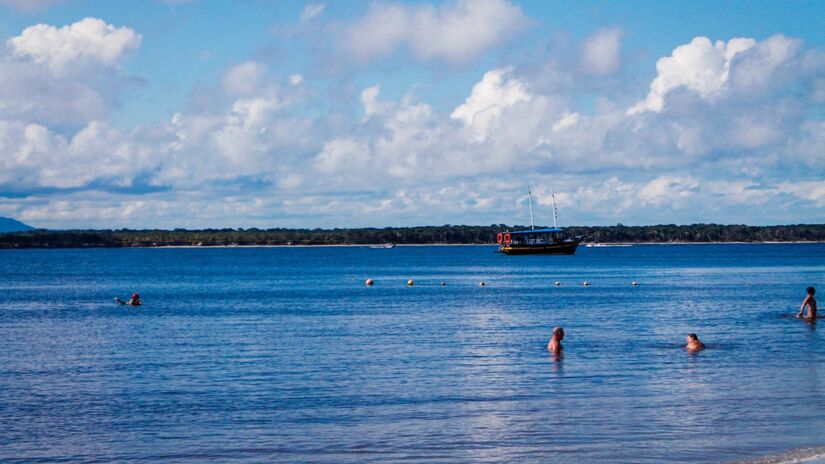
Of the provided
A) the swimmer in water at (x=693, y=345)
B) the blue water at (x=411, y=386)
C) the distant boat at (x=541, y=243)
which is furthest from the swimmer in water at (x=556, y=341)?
the distant boat at (x=541, y=243)

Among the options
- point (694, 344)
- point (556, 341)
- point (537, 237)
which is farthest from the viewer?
point (537, 237)

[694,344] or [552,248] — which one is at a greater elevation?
[552,248]

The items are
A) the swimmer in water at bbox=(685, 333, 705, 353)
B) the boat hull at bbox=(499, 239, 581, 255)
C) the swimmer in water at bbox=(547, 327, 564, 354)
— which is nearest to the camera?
the swimmer in water at bbox=(547, 327, 564, 354)

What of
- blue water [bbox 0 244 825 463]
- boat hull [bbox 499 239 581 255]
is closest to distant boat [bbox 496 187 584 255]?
boat hull [bbox 499 239 581 255]

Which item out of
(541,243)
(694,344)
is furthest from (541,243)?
(694,344)

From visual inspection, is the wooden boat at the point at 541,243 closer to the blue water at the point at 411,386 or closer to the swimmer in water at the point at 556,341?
the blue water at the point at 411,386

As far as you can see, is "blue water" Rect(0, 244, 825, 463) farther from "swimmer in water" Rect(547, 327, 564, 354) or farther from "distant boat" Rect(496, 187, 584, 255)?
"distant boat" Rect(496, 187, 584, 255)

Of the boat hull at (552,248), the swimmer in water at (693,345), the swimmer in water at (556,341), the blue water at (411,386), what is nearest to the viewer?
the blue water at (411,386)

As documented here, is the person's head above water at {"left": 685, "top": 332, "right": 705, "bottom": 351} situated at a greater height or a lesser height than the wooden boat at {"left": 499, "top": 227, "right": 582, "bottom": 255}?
lesser

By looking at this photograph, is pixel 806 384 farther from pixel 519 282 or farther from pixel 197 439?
pixel 519 282

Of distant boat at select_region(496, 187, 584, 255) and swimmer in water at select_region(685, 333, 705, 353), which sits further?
distant boat at select_region(496, 187, 584, 255)

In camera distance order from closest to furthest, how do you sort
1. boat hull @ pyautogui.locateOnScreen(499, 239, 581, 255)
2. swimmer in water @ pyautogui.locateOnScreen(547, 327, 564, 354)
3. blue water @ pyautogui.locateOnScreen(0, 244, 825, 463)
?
1. blue water @ pyautogui.locateOnScreen(0, 244, 825, 463)
2. swimmer in water @ pyautogui.locateOnScreen(547, 327, 564, 354)
3. boat hull @ pyautogui.locateOnScreen(499, 239, 581, 255)

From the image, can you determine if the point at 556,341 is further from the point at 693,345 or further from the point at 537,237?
the point at 537,237

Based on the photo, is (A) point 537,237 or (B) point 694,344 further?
(A) point 537,237
